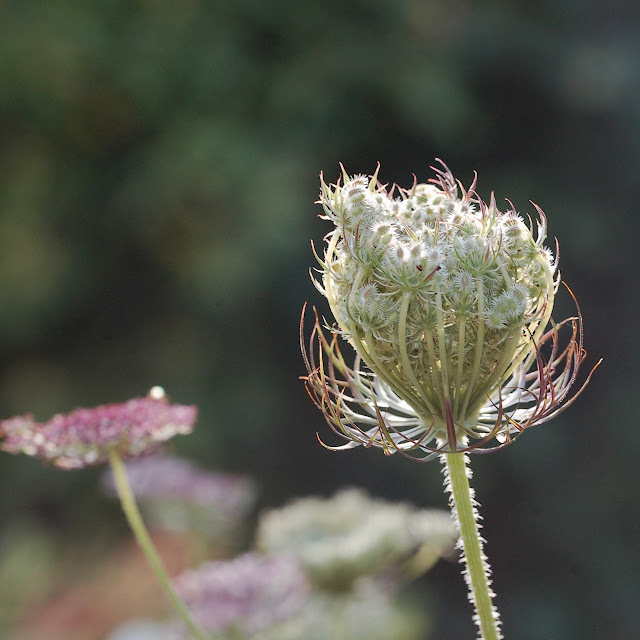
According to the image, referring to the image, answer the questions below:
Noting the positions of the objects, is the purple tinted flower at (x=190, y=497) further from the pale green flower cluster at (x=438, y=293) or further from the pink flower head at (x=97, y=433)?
the pale green flower cluster at (x=438, y=293)

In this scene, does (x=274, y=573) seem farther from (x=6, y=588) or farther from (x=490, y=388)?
(x=6, y=588)

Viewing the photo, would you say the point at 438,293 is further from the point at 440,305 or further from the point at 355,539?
the point at 355,539

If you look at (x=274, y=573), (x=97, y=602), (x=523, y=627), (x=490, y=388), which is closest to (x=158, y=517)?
(x=274, y=573)

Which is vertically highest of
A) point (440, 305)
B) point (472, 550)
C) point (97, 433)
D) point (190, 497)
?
point (190, 497)

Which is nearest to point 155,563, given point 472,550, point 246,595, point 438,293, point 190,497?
point 472,550

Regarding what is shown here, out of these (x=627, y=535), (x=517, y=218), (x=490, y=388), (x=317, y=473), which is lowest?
(x=490, y=388)
